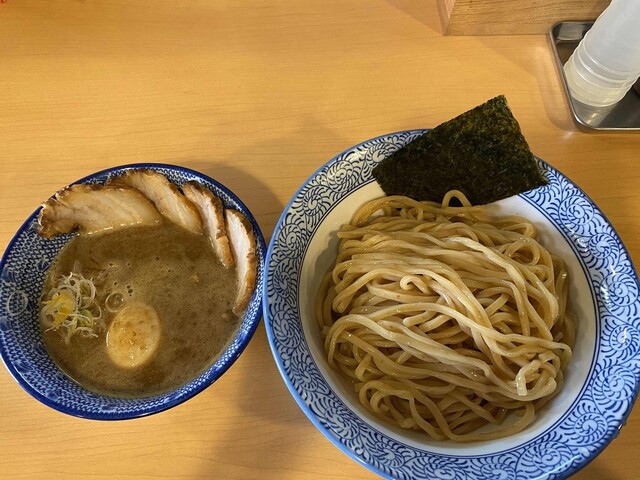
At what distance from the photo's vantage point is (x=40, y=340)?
1.29m

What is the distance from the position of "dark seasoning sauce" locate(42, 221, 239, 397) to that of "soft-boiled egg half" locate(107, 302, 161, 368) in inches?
0.6

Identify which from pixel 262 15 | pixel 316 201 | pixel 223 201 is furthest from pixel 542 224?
pixel 262 15

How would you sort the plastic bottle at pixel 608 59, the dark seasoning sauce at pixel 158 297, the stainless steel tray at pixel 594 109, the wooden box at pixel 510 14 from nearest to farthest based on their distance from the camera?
the dark seasoning sauce at pixel 158 297 < the plastic bottle at pixel 608 59 < the stainless steel tray at pixel 594 109 < the wooden box at pixel 510 14

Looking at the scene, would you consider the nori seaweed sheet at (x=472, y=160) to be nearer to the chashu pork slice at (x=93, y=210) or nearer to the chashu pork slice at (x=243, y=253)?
the chashu pork slice at (x=243, y=253)

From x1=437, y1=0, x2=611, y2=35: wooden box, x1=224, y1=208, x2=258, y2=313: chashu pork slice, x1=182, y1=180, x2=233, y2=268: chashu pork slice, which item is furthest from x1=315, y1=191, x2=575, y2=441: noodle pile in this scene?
x1=437, y1=0, x2=611, y2=35: wooden box

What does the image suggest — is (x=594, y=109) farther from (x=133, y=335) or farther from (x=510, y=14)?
(x=133, y=335)

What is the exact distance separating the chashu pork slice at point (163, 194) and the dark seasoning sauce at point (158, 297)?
0.14 ft

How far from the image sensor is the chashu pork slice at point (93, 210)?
4.51ft

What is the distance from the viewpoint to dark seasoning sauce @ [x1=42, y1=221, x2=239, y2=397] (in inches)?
49.8

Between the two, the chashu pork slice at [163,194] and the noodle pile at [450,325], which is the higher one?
the chashu pork slice at [163,194]

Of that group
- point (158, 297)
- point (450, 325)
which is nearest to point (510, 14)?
point (450, 325)

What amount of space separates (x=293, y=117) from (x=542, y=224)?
92cm

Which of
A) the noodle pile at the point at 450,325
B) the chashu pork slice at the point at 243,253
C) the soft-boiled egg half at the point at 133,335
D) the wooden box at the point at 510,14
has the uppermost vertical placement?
the wooden box at the point at 510,14

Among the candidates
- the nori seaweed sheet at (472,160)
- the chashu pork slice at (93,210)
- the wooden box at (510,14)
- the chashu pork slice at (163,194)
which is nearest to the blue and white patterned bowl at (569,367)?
the nori seaweed sheet at (472,160)
